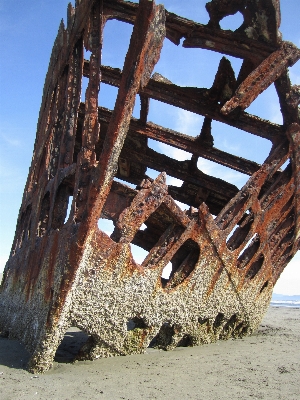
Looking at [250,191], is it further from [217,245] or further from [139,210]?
[139,210]

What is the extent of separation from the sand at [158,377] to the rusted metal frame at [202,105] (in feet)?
9.92

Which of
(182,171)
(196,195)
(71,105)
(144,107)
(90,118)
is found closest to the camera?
(90,118)

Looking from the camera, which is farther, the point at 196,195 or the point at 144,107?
the point at 196,195

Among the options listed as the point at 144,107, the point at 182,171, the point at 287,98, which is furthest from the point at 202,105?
the point at 182,171

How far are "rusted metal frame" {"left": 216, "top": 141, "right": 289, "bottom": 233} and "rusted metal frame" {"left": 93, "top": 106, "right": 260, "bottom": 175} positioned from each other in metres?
1.09

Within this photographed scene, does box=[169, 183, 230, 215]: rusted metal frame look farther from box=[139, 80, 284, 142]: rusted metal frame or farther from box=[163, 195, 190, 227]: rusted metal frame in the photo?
box=[163, 195, 190, 227]: rusted metal frame

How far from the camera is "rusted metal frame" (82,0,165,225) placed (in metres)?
3.23

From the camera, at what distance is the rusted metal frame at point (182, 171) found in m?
7.59

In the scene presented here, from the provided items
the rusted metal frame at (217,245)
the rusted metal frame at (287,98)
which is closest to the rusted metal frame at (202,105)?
the rusted metal frame at (287,98)

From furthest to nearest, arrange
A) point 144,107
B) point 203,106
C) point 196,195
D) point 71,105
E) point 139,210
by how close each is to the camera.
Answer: point 196,195
point 144,107
point 203,106
point 71,105
point 139,210

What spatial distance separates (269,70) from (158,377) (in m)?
3.63

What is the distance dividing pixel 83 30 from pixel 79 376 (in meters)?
3.31

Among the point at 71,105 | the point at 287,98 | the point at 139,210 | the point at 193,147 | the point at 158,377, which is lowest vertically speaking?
the point at 158,377

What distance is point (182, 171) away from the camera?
776 centimetres
